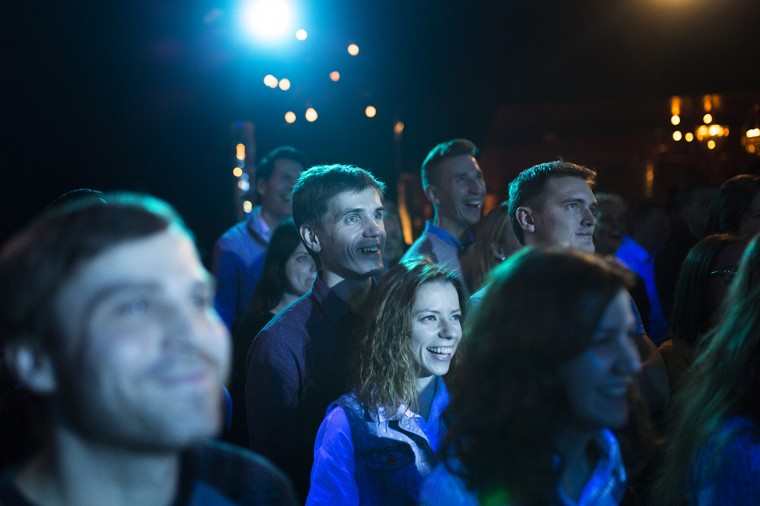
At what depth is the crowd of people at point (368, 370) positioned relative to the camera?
114 cm

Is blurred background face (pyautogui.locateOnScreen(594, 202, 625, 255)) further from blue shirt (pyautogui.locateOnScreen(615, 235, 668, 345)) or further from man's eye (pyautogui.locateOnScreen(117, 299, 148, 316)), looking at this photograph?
man's eye (pyautogui.locateOnScreen(117, 299, 148, 316))

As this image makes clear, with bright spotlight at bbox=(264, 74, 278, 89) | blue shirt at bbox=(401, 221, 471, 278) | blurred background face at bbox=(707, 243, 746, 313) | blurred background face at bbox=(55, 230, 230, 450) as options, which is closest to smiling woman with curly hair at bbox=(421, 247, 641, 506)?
blurred background face at bbox=(55, 230, 230, 450)

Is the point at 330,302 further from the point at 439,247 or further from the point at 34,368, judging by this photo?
the point at 34,368

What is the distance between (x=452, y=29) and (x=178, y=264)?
8.30m

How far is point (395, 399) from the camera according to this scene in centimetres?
262

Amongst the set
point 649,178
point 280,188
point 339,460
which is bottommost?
point 339,460

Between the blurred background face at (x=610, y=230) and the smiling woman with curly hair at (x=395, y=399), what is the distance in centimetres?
333

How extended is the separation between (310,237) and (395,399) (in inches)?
41.6

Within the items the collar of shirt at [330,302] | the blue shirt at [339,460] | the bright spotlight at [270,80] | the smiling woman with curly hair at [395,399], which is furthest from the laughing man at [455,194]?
the bright spotlight at [270,80]

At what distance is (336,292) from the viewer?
10.5 ft

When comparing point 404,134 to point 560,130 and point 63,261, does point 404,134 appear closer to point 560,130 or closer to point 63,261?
point 560,130

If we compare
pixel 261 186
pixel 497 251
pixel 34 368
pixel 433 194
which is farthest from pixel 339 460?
pixel 261 186

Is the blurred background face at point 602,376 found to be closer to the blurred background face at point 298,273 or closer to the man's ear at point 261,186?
the blurred background face at point 298,273

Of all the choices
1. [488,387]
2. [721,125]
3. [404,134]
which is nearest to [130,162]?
[404,134]
